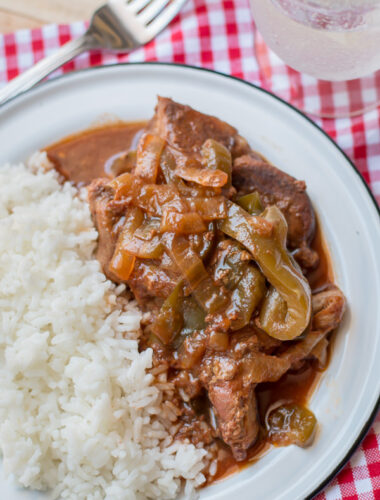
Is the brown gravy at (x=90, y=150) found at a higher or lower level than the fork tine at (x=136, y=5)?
lower

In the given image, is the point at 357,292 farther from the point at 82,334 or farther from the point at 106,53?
the point at 106,53

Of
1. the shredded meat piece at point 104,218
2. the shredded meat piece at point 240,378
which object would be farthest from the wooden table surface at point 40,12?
the shredded meat piece at point 240,378

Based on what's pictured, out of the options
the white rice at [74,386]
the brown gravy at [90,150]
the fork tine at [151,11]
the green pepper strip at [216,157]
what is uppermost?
the fork tine at [151,11]

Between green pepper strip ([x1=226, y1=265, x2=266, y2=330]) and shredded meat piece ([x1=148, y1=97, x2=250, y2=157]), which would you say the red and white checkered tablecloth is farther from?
green pepper strip ([x1=226, y1=265, x2=266, y2=330])

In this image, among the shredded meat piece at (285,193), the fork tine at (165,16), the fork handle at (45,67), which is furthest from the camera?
the fork tine at (165,16)

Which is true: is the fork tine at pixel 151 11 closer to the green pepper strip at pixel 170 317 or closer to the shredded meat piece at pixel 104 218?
the shredded meat piece at pixel 104 218

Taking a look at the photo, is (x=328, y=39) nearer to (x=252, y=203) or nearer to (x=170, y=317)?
(x=252, y=203)
